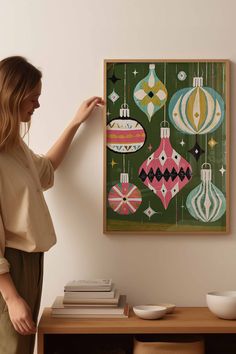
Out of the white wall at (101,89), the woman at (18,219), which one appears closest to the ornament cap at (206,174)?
the white wall at (101,89)

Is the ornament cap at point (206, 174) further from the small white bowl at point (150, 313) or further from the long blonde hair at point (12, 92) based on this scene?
the long blonde hair at point (12, 92)

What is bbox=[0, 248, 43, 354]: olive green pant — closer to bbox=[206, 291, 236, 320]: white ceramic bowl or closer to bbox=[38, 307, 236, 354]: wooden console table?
bbox=[38, 307, 236, 354]: wooden console table

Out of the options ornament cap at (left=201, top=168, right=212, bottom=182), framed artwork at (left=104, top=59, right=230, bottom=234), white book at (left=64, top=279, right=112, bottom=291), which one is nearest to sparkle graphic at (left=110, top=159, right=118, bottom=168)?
framed artwork at (left=104, top=59, right=230, bottom=234)

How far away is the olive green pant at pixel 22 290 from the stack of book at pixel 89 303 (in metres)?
0.13

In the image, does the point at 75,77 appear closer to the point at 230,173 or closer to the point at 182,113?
the point at 182,113

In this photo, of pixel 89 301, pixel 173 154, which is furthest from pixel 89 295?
pixel 173 154

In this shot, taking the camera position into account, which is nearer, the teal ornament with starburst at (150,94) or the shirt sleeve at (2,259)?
the shirt sleeve at (2,259)

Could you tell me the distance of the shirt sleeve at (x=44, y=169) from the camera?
2.35 meters

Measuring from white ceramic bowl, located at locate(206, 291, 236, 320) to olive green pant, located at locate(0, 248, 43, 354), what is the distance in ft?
2.14

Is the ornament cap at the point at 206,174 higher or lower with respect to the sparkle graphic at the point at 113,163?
lower

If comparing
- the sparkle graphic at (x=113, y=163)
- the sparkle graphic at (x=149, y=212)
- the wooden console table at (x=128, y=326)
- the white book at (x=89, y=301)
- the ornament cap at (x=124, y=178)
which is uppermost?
the sparkle graphic at (x=113, y=163)

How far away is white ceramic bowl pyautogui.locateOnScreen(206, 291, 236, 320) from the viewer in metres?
2.20

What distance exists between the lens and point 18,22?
2494 millimetres

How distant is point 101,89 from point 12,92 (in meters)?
0.55
